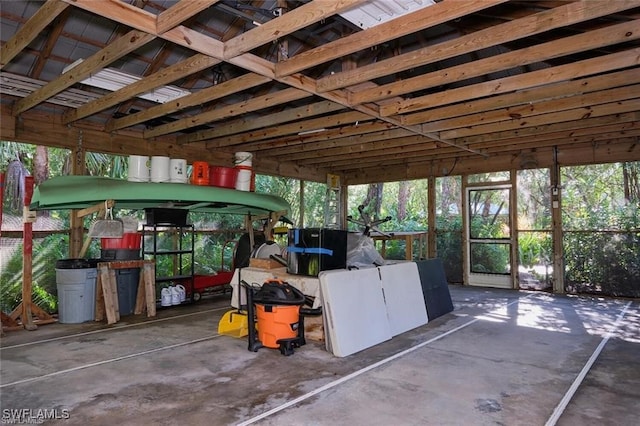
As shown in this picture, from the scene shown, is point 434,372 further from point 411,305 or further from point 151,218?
point 151,218

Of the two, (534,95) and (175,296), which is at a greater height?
(534,95)

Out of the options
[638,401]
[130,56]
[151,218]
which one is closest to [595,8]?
[638,401]

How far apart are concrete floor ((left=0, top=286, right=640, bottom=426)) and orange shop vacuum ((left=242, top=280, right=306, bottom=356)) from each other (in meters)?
0.14

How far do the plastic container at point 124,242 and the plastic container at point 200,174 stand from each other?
110cm

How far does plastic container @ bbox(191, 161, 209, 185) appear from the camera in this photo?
19.0 feet

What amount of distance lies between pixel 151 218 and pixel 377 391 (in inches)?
168

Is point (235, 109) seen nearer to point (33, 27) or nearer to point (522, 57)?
point (33, 27)

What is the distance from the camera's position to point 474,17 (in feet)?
14.3

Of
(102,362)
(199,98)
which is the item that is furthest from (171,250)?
(102,362)

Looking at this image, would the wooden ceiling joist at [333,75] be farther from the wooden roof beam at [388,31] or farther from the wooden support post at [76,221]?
the wooden support post at [76,221]

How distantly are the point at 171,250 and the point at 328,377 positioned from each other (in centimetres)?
425

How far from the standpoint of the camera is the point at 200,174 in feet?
19.1

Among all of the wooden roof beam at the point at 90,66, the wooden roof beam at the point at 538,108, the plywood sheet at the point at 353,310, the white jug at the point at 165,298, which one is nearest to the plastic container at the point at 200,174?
the white jug at the point at 165,298

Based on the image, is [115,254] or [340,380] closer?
[340,380]
